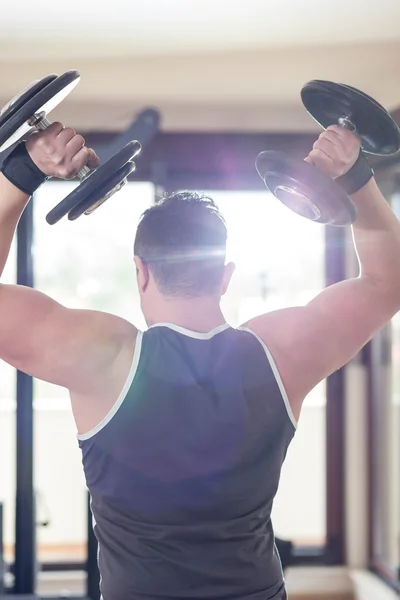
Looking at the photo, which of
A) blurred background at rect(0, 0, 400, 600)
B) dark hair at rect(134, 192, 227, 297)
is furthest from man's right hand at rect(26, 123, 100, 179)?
blurred background at rect(0, 0, 400, 600)

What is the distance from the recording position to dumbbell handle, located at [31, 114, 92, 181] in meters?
0.87

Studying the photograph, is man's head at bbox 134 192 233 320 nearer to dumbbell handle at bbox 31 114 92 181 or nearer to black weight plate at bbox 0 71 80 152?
dumbbell handle at bbox 31 114 92 181

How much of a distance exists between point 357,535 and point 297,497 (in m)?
0.30

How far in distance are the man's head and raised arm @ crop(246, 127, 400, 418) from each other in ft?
0.33

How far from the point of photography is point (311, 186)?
876 millimetres

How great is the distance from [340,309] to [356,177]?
0.67ft

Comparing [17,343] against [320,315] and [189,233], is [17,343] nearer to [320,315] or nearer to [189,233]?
[189,233]

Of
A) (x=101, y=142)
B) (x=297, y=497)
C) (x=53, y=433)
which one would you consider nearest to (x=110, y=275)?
(x=101, y=142)

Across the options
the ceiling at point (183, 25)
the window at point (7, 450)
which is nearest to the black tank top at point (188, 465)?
the ceiling at point (183, 25)

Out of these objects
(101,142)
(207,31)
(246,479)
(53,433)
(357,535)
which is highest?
(207,31)

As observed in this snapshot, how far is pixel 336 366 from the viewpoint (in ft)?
3.36

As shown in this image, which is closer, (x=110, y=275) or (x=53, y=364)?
(x=53, y=364)

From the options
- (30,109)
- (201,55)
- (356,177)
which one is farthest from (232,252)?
(30,109)

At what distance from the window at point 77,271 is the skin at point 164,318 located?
177 centimetres
